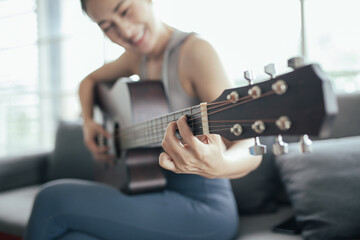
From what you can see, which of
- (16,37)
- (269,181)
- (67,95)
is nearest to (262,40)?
(269,181)

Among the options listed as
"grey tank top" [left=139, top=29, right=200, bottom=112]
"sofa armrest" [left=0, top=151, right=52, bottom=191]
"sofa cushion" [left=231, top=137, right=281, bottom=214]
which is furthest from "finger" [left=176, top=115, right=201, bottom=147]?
"sofa armrest" [left=0, top=151, right=52, bottom=191]

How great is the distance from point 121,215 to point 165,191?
18 cm

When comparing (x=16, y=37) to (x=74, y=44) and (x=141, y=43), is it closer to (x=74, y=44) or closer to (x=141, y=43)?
(x=74, y=44)

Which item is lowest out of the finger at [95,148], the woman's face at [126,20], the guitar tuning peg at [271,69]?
the finger at [95,148]

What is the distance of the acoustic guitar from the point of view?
0.34 meters

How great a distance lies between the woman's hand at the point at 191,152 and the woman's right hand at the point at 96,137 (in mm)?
649

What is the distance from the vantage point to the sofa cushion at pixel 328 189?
0.77 m

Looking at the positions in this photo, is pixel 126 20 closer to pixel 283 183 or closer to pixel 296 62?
pixel 296 62

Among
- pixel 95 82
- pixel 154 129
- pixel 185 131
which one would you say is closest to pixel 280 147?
pixel 185 131

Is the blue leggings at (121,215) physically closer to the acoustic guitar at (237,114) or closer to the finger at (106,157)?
the acoustic guitar at (237,114)

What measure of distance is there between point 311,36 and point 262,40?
1.01 ft

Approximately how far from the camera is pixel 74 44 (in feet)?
8.96

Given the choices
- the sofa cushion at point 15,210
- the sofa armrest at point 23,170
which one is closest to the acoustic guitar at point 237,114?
the sofa cushion at point 15,210

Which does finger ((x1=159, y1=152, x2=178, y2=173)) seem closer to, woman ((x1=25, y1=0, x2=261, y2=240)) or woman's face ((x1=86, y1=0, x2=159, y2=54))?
woman ((x1=25, y1=0, x2=261, y2=240))
